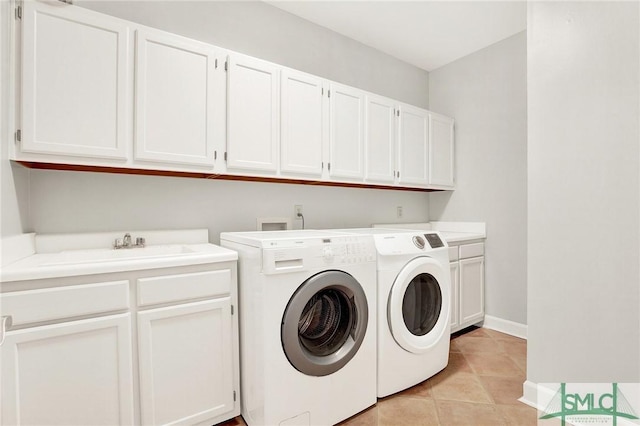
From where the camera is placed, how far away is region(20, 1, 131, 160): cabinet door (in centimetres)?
143

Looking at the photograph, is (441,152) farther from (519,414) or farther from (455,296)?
(519,414)

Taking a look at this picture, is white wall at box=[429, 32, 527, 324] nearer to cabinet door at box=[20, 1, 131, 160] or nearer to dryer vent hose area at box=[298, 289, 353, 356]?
dryer vent hose area at box=[298, 289, 353, 356]

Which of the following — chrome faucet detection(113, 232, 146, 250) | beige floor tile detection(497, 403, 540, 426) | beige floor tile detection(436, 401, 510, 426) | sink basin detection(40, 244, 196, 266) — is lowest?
beige floor tile detection(436, 401, 510, 426)

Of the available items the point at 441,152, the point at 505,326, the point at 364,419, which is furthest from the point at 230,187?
the point at 505,326

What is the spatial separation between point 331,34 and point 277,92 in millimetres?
1105

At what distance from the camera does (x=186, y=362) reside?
1489 millimetres

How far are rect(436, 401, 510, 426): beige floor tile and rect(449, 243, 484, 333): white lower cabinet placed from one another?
0.97 meters

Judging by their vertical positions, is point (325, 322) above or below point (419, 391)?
above

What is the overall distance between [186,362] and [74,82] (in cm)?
142

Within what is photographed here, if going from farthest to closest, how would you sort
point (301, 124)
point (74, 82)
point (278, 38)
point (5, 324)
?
point (278, 38) → point (301, 124) → point (74, 82) → point (5, 324)

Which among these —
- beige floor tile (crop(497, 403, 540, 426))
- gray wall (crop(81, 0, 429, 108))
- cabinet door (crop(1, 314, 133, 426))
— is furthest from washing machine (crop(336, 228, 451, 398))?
gray wall (crop(81, 0, 429, 108))

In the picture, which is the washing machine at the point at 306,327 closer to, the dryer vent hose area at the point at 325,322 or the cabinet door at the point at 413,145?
the dryer vent hose area at the point at 325,322

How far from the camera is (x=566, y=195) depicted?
65.7 inches

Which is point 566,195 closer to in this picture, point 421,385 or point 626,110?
point 626,110
